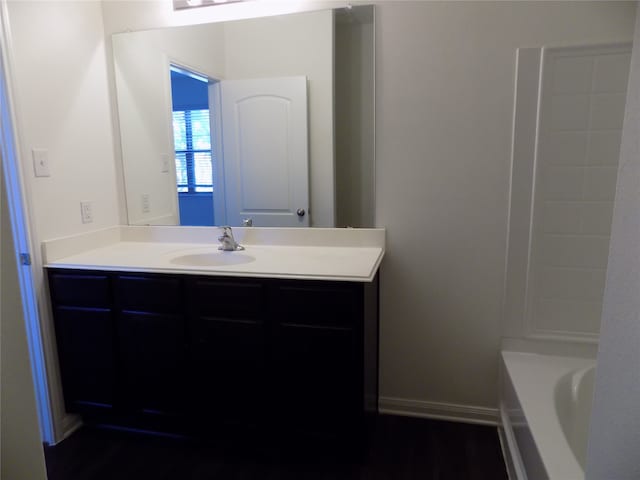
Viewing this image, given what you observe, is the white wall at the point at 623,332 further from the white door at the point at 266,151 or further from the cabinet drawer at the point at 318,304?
the white door at the point at 266,151

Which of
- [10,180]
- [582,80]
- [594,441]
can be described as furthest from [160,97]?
[594,441]

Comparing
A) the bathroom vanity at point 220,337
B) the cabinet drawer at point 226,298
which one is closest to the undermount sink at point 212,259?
the bathroom vanity at point 220,337

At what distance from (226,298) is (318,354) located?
454 mm

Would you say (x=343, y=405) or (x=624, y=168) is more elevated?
(x=624, y=168)

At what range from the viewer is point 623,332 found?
2.18 feet

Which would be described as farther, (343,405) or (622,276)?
(343,405)

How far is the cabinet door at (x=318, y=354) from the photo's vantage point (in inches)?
68.8

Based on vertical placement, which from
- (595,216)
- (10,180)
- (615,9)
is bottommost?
(595,216)

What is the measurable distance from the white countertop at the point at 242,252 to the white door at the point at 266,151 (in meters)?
0.11

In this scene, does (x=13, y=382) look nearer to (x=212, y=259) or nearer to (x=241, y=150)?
(x=212, y=259)

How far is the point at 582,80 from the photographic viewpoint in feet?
6.34

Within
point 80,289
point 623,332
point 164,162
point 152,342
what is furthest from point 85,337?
point 623,332

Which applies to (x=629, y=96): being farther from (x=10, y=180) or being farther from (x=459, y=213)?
(x=10, y=180)

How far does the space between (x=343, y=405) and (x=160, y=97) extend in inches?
74.7
